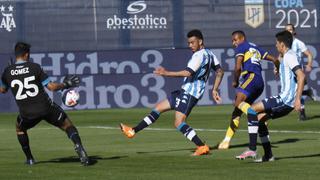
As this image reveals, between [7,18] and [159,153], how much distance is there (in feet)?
53.0

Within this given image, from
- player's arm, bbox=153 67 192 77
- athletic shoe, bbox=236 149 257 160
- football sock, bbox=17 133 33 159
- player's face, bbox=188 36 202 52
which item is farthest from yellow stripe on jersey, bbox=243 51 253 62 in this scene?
football sock, bbox=17 133 33 159

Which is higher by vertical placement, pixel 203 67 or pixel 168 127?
pixel 203 67

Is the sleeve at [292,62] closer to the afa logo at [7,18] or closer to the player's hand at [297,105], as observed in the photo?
the player's hand at [297,105]

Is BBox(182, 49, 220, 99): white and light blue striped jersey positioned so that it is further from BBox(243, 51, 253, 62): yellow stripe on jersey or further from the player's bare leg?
Result: the player's bare leg

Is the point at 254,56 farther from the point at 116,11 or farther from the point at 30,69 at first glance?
the point at 116,11

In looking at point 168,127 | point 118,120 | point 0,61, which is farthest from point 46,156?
point 0,61

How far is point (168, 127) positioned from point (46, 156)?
7414mm

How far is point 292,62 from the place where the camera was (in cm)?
1603

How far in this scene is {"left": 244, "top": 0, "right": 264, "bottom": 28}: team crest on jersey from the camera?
3512 centimetres

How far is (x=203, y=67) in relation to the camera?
18125mm

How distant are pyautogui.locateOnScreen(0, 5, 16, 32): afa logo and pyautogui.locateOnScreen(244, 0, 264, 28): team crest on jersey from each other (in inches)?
295

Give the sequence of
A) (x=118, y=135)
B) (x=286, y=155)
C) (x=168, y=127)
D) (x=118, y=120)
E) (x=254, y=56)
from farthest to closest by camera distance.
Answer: (x=118, y=120), (x=168, y=127), (x=118, y=135), (x=254, y=56), (x=286, y=155)

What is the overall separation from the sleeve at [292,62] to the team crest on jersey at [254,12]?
19002 mm

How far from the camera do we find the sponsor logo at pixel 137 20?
1345 inches
